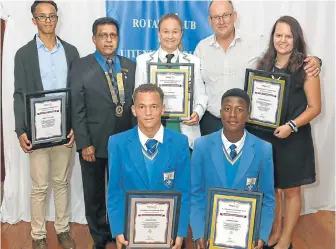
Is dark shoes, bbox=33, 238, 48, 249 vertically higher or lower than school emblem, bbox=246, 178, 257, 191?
lower

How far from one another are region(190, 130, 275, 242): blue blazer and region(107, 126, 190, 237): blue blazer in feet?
0.20

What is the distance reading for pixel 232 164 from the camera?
2977 mm

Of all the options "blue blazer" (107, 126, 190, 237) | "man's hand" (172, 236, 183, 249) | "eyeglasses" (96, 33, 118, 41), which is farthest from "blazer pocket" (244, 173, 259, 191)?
"eyeglasses" (96, 33, 118, 41)

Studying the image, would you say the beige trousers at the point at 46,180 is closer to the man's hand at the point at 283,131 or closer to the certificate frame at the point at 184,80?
the certificate frame at the point at 184,80

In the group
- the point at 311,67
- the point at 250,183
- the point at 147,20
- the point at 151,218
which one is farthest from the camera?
the point at 147,20

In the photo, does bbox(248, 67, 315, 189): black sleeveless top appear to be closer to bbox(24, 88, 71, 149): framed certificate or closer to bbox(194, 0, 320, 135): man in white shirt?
bbox(194, 0, 320, 135): man in white shirt

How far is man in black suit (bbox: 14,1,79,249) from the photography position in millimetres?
3799

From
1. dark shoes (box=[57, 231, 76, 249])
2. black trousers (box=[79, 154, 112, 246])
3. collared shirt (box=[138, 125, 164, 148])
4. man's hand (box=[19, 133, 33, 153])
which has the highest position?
collared shirt (box=[138, 125, 164, 148])

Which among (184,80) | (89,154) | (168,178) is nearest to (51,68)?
(89,154)

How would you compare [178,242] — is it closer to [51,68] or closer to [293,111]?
[293,111]

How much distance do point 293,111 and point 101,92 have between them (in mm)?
1485

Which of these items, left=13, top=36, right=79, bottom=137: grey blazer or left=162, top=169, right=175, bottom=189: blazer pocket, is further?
left=13, top=36, right=79, bottom=137: grey blazer

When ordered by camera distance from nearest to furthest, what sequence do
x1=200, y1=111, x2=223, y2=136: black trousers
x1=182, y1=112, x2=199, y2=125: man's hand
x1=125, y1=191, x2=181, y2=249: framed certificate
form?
x1=125, y1=191, x2=181, y2=249: framed certificate → x1=182, y1=112, x2=199, y2=125: man's hand → x1=200, y1=111, x2=223, y2=136: black trousers

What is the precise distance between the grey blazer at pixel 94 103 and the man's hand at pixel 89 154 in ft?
0.13
